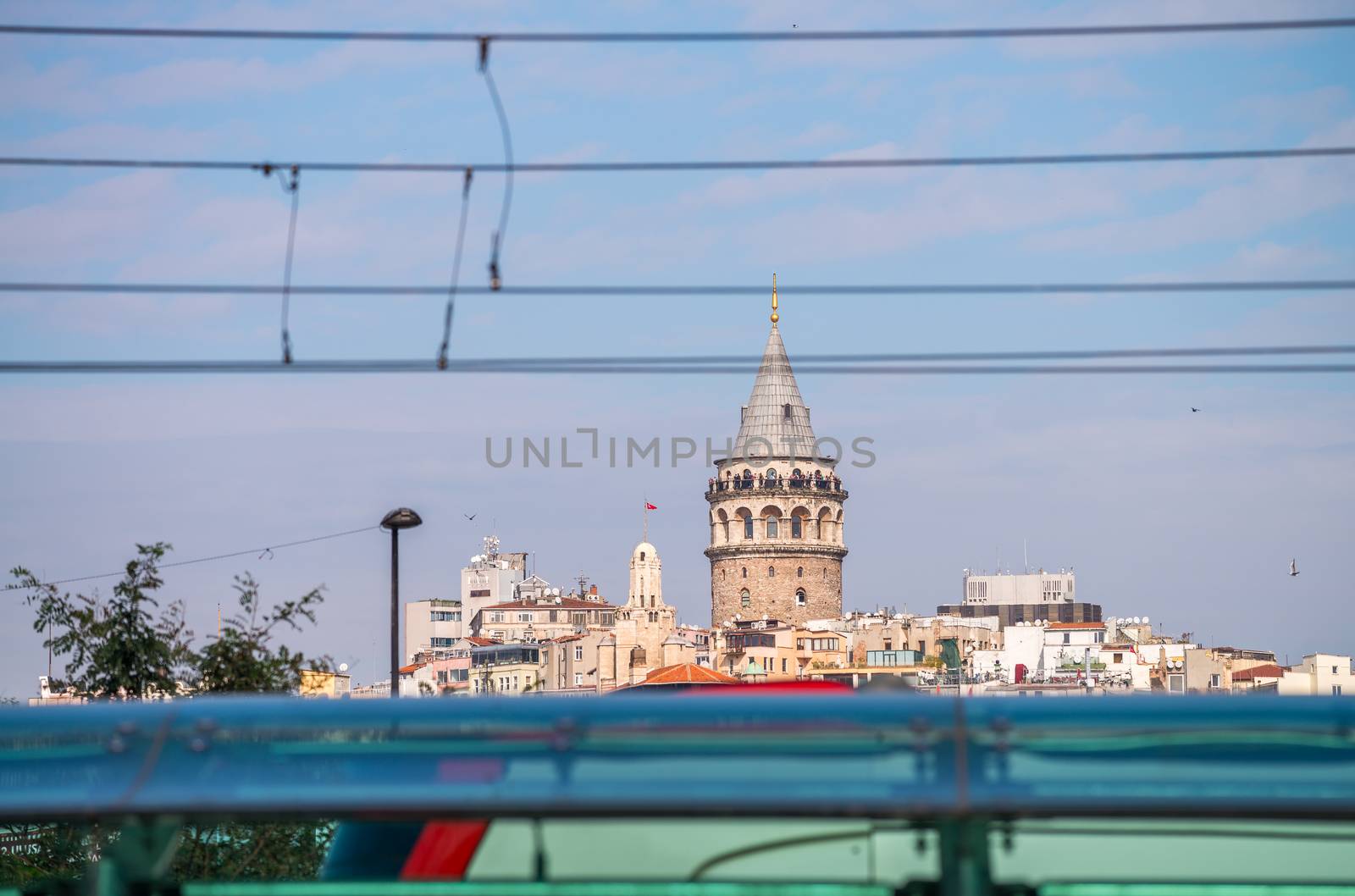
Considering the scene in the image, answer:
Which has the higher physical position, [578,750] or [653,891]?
[578,750]

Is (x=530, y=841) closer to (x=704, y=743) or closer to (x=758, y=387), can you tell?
(x=704, y=743)

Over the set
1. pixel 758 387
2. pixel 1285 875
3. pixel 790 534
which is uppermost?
pixel 758 387

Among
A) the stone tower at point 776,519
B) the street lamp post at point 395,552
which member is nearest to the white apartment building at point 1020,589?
the stone tower at point 776,519

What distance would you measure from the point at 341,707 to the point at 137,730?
68 centimetres

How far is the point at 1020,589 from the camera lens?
15888 cm

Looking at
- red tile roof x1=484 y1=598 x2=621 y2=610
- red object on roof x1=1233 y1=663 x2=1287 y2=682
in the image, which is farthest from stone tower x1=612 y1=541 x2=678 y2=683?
red object on roof x1=1233 y1=663 x2=1287 y2=682

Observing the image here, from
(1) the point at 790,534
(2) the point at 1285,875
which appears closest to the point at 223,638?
(2) the point at 1285,875

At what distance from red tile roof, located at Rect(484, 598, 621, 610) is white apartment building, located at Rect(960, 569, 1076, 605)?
4198 centimetres

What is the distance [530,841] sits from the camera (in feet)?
19.7

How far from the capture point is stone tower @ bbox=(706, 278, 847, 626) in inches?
4892

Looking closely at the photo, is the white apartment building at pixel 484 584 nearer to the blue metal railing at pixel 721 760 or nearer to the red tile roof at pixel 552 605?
the red tile roof at pixel 552 605

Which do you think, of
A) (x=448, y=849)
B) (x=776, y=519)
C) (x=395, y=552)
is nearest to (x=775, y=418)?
(x=776, y=519)

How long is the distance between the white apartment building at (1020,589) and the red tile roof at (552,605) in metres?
42.0

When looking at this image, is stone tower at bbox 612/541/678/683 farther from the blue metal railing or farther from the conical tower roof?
the blue metal railing
